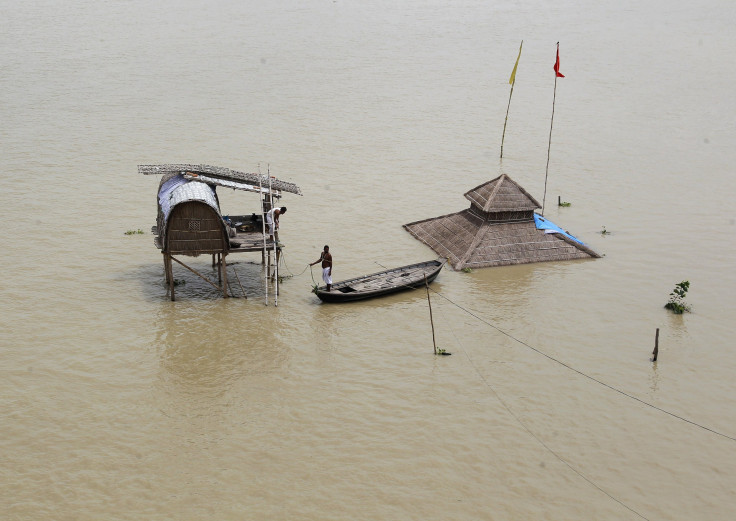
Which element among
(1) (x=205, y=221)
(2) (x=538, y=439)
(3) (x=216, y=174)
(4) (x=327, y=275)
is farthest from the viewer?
(3) (x=216, y=174)

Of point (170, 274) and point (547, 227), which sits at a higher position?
point (547, 227)

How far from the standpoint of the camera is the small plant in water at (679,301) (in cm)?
1564

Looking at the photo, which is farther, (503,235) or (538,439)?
(503,235)

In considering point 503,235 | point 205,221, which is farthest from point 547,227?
point 205,221

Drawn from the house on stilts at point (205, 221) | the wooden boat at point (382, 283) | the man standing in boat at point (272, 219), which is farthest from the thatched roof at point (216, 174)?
the wooden boat at point (382, 283)

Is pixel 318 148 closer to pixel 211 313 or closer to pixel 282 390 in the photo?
pixel 211 313

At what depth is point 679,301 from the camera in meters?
16.0

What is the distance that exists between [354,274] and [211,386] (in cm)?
530

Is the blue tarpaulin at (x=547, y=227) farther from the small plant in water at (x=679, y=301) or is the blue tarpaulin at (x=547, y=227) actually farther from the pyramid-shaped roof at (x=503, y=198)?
the small plant in water at (x=679, y=301)

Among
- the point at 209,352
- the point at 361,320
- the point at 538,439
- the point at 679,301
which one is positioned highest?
the point at 679,301

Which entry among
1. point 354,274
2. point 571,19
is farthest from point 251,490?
point 571,19

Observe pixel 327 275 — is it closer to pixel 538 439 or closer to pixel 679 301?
pixel 538 439

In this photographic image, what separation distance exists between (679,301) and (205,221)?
33.1ft

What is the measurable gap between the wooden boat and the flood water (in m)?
0.30
